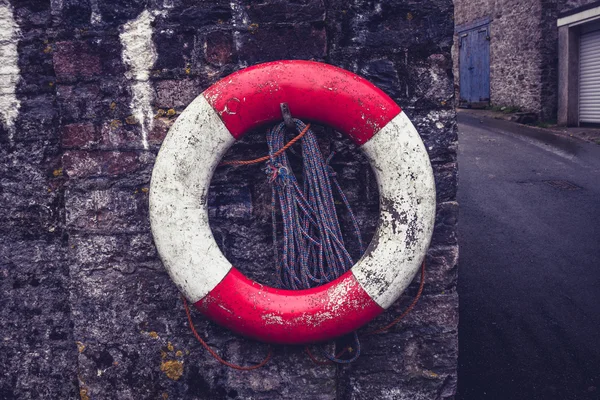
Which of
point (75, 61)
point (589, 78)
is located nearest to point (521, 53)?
point (589, 78)

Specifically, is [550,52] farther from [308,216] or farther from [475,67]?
[308,216]

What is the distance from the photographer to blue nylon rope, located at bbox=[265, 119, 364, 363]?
1.69 meters

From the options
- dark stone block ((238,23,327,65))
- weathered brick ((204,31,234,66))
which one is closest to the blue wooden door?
dark stone block ((238,23,327,65))

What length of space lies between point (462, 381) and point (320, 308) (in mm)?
1191

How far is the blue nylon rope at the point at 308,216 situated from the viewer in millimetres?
1690

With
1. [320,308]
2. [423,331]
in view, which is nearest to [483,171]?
[423,331]

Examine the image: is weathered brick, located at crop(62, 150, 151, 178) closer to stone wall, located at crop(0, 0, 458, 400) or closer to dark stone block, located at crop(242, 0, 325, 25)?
stone wall, located at crop(0, 0, 458, 400)

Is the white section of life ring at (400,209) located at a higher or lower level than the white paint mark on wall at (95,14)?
lower

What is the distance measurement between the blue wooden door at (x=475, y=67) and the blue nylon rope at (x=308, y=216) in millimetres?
9959

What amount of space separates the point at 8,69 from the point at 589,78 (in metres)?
8.92

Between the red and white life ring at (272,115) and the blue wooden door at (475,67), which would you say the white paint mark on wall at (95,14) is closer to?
the red and white life ring at (272,115)

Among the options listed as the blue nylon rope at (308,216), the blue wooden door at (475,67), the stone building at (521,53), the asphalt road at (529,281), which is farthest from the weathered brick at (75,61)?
the blue wooden door at (475,67)

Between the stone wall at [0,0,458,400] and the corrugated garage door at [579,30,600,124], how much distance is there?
7.94 meters

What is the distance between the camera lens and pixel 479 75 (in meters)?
10.8
